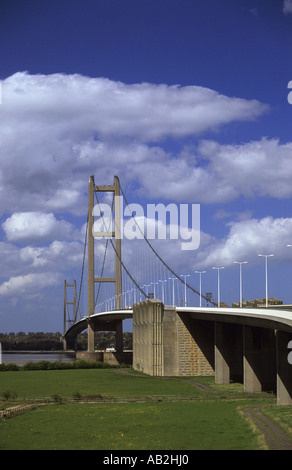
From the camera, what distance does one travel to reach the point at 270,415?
46750 millimetres

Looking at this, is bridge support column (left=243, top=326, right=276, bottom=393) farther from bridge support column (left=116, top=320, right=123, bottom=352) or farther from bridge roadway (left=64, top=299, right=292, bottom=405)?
bridge support column (left=116, top=320, right=123, bottom=352)

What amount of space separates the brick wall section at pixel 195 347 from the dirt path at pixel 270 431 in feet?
138

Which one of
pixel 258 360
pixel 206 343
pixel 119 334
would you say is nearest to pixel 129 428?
pixel 258 360

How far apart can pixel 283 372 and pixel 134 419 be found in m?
15.2

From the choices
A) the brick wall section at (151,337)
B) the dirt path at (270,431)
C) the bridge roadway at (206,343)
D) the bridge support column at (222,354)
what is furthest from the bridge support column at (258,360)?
the brick wall section at (151,337)

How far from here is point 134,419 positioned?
46875 mm

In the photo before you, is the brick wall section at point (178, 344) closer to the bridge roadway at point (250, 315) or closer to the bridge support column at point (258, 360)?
the bridge roadway at point (250, 315)

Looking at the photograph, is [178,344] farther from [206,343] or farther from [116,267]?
[116,267]

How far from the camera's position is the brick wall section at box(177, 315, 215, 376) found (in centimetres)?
9306

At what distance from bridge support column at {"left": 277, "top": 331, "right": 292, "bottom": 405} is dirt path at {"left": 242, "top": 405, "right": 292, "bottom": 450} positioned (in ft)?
18.4

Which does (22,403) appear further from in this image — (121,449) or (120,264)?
(120,264)

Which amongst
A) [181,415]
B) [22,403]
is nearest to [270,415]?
[181,415]
